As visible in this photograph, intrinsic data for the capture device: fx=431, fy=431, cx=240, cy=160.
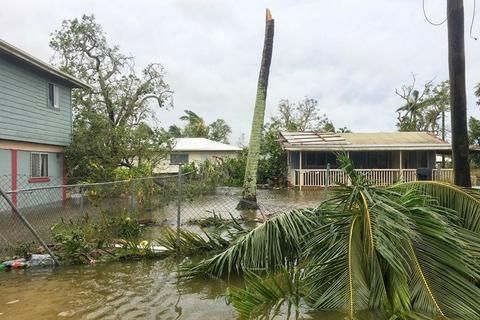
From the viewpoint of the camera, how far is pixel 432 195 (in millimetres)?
5090

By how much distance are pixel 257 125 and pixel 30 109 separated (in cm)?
818

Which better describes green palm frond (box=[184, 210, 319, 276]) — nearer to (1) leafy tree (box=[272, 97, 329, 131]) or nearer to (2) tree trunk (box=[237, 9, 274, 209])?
(2) tree trunk (box=[237, 9, 274, 209])

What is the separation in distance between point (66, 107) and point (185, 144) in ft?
61.8

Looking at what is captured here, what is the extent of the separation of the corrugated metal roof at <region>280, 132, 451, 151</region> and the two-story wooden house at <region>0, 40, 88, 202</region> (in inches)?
476

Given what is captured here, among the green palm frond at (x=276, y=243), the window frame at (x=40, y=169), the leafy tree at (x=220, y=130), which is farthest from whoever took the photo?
the leafy tree at (x=220, y=130)

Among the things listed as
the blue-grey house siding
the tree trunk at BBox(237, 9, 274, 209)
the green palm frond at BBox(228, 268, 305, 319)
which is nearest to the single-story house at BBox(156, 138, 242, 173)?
the blue-grey house siding

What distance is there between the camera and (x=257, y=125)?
1548cm

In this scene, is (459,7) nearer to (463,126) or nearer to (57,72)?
(463,126)

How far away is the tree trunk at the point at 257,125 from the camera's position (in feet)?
50.2

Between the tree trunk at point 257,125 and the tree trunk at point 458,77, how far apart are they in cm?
973

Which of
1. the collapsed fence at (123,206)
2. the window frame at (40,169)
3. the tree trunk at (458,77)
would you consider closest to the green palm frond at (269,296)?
the tree trunk at (458,77)

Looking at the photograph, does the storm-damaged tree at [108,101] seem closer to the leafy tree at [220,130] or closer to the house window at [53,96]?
the house window at [53,96]

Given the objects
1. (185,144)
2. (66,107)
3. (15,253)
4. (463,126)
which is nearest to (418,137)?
(185,144)

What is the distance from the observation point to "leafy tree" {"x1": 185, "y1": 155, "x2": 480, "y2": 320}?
388cm
